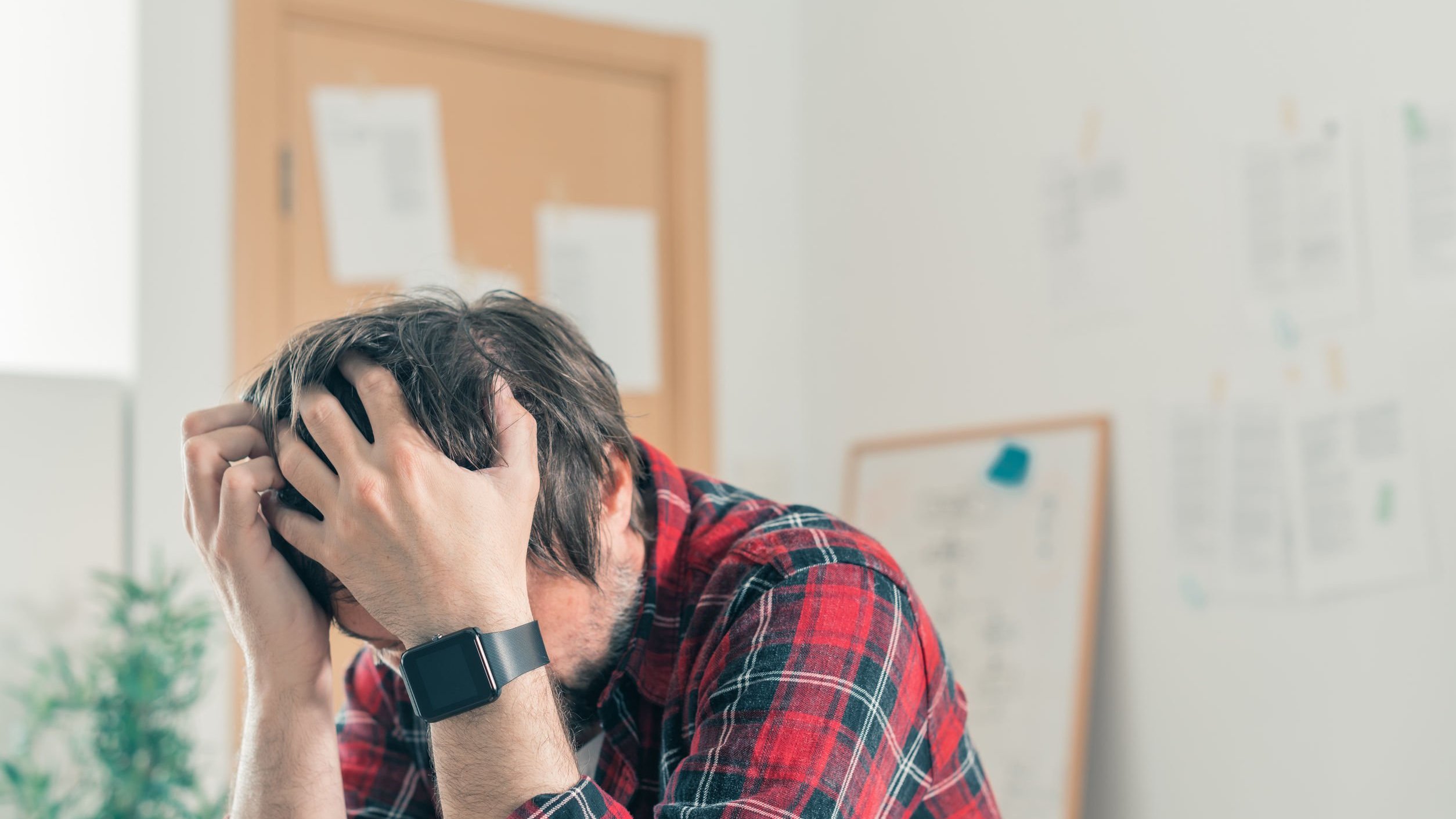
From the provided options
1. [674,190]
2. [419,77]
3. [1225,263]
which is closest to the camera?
[1225,263]

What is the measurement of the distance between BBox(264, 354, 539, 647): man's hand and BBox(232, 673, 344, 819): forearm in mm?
197

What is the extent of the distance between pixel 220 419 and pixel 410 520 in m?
0.26

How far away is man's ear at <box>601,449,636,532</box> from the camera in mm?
955

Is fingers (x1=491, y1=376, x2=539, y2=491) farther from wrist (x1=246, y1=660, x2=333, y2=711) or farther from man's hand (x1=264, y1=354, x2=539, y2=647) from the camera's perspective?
wrist (x1=246, y1=660, x2=333, y2=711)

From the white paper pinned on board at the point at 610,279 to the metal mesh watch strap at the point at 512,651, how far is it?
5.36 feet

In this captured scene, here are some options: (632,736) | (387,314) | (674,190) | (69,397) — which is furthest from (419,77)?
(632,736)

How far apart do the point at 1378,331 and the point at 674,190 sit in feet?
4.93

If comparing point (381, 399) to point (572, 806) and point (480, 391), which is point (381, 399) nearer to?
point (480, 391)

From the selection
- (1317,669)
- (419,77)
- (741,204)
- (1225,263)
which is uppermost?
(419,77)

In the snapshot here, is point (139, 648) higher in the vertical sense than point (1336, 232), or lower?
lower

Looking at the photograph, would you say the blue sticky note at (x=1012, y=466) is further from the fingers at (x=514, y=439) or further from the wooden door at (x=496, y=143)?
the fingers at (x=514, y=439)

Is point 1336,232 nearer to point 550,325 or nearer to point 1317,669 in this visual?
point 1317,669

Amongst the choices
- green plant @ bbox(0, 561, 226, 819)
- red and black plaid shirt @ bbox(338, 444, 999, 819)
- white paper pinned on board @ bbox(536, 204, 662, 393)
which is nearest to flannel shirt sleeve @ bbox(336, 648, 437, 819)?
red and black plaid shirt @ bbox(338, 444, 999, 819)

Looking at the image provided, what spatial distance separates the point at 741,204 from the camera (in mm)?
2617
